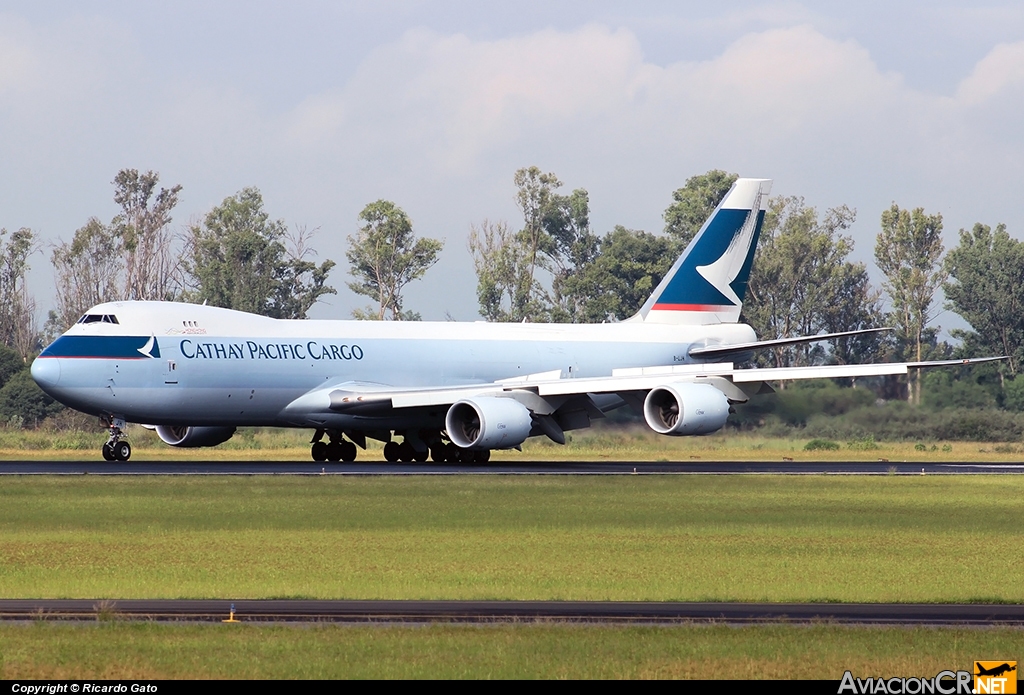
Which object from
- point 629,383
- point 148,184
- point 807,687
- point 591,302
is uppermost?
point 148,184

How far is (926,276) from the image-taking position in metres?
94.7

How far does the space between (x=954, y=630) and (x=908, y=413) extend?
127ft

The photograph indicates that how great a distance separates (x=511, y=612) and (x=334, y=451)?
31203 mm

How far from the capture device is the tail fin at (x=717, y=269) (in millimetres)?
53031

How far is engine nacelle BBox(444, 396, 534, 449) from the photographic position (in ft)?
136

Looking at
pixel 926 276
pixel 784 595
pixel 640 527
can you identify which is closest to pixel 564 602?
pixel 784 595

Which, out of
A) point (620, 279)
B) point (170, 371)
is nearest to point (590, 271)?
point (620, 279)

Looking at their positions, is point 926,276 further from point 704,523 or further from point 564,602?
point 564,602

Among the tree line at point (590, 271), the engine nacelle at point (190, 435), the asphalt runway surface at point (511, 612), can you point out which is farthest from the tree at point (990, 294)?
the asphalt runway surface at point (511, 612)

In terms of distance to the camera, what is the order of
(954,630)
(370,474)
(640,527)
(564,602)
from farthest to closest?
(370,474) → (640,527) → (564,602) → (954,630)

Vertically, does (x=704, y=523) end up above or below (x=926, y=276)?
below

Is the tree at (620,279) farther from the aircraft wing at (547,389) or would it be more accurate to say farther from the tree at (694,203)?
the aircraft wing at (547,389)

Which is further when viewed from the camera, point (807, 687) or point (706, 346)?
point (706, 346)

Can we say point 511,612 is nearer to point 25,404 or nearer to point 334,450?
point 334,450
